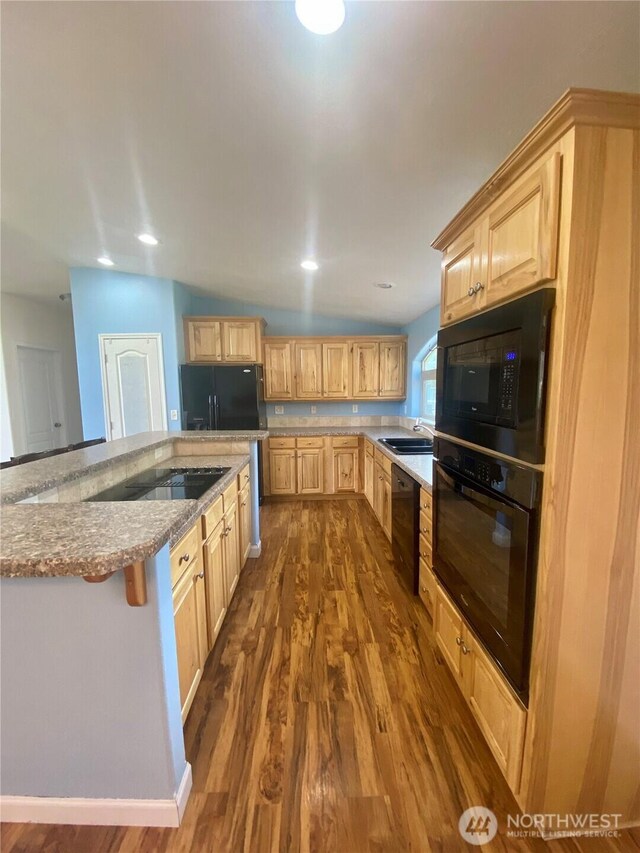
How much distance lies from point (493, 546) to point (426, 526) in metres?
0.82

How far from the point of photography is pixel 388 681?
5.48ft

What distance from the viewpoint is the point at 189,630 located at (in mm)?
1445

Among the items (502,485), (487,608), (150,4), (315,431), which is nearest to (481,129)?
(150,4)

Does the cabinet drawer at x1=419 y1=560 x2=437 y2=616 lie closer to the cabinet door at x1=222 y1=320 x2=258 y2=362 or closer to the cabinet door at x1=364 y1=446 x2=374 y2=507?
the cabinet door at x1=364 y1=446 x2=374 y2=507

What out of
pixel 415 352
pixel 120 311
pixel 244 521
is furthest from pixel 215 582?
pixel 120 311

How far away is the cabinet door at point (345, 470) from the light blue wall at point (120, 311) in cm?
223

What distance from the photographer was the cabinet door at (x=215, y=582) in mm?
1756

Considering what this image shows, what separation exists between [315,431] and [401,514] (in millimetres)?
2153

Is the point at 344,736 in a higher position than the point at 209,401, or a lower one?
lower

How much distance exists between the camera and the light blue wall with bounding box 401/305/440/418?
3.91m

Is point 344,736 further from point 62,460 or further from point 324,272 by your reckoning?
point 324,272

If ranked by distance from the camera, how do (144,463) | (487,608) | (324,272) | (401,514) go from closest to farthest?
(487,608) < (144,463) < (401,514) < (324,272)

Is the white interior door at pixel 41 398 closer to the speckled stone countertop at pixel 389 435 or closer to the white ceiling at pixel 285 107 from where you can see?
the white ceiling at pixel 285 107

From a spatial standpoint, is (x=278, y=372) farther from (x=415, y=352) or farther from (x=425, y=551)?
(x=425, y=551)
